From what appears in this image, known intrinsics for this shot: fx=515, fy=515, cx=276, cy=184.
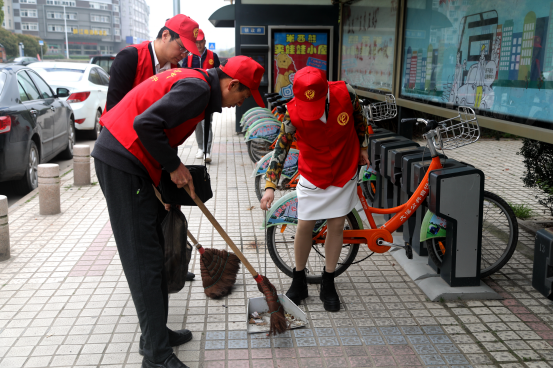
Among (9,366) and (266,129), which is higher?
(266,129)

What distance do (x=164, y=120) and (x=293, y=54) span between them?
9.66 meters

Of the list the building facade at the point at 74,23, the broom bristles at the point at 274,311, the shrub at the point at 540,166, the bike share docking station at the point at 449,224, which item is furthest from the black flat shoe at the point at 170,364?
the building facade at the point at 74,23

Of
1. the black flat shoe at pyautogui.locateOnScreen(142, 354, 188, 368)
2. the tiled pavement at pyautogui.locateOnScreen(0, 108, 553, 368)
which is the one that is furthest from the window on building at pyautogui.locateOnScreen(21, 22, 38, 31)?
the black flat shoe at pyautogui.locateOnScreen(142, 354, 188, 368)

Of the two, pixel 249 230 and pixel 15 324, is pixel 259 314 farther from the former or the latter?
pixel 249 230

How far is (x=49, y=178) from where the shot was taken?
19.3 ft

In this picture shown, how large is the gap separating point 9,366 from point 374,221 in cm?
266

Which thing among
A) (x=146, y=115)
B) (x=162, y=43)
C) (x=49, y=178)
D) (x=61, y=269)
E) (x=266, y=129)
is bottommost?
(x=61, y=269)

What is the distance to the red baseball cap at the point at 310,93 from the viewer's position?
10.2 ft

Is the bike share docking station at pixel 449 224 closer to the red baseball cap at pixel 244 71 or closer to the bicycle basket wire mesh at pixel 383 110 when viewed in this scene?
the bicycle basket wire mesh at pixel 383 110

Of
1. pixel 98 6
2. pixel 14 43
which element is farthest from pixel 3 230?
pixel 98 6

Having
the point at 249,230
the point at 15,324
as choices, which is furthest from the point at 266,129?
the point at 15,324

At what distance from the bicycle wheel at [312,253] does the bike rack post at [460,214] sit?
0.65 m

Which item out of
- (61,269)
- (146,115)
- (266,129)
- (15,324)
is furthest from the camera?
(266,129)

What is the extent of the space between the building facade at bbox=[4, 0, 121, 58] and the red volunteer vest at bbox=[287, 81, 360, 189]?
13312 centimetres
